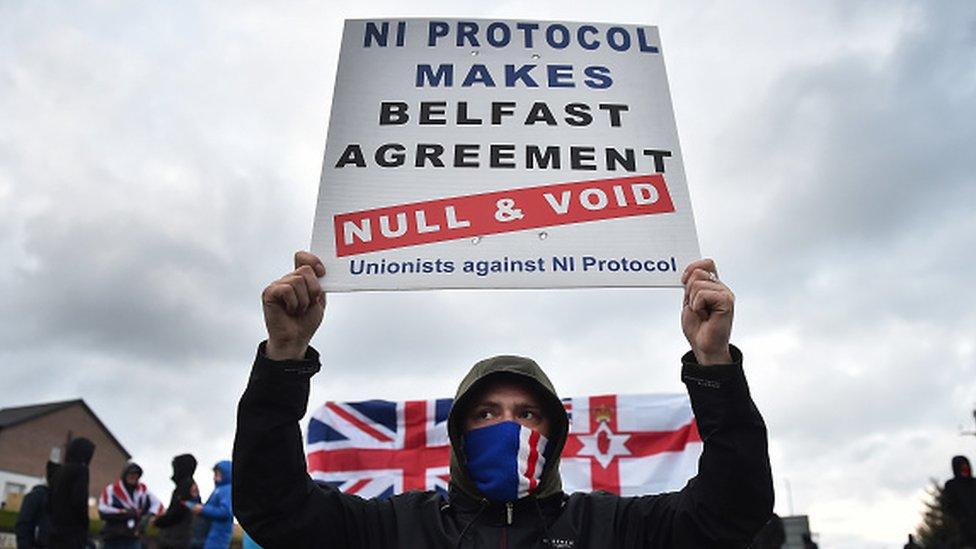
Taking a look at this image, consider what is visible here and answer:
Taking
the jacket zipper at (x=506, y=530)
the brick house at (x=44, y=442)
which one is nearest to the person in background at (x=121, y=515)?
the jacket zipper at (x=506, y=530)

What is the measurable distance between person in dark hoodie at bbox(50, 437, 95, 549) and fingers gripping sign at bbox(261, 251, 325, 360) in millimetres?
5695

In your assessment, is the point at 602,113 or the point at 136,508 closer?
the point at 602,113

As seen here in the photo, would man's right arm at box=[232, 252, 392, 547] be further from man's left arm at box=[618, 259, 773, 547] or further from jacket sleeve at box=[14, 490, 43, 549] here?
jacket sleeve at box=[14, 490, 43, 549]

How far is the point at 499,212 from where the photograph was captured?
8.23ft

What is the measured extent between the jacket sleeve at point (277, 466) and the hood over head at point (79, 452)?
19.3 feet

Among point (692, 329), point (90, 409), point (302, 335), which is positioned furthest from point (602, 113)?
point (90, 409)

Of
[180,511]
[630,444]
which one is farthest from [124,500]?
[630,444]

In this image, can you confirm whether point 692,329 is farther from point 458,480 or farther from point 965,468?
point 965,468

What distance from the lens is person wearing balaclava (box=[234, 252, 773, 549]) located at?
2.06 metres

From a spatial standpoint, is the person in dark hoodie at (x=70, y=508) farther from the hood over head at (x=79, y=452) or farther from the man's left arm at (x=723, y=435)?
the man's left arm at (x=723, y=435)

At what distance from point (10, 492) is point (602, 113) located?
49.9 meters

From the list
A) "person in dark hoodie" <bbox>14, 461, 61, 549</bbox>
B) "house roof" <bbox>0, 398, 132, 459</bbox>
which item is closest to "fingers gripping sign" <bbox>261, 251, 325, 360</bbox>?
"person in dark hoodie" <bbox>14, 461, 61, 549</bbox>

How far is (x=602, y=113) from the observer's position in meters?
2.74

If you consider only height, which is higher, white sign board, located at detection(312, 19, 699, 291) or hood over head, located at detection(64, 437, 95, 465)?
hood over head, located at detection(64, 437, 95, 465)
